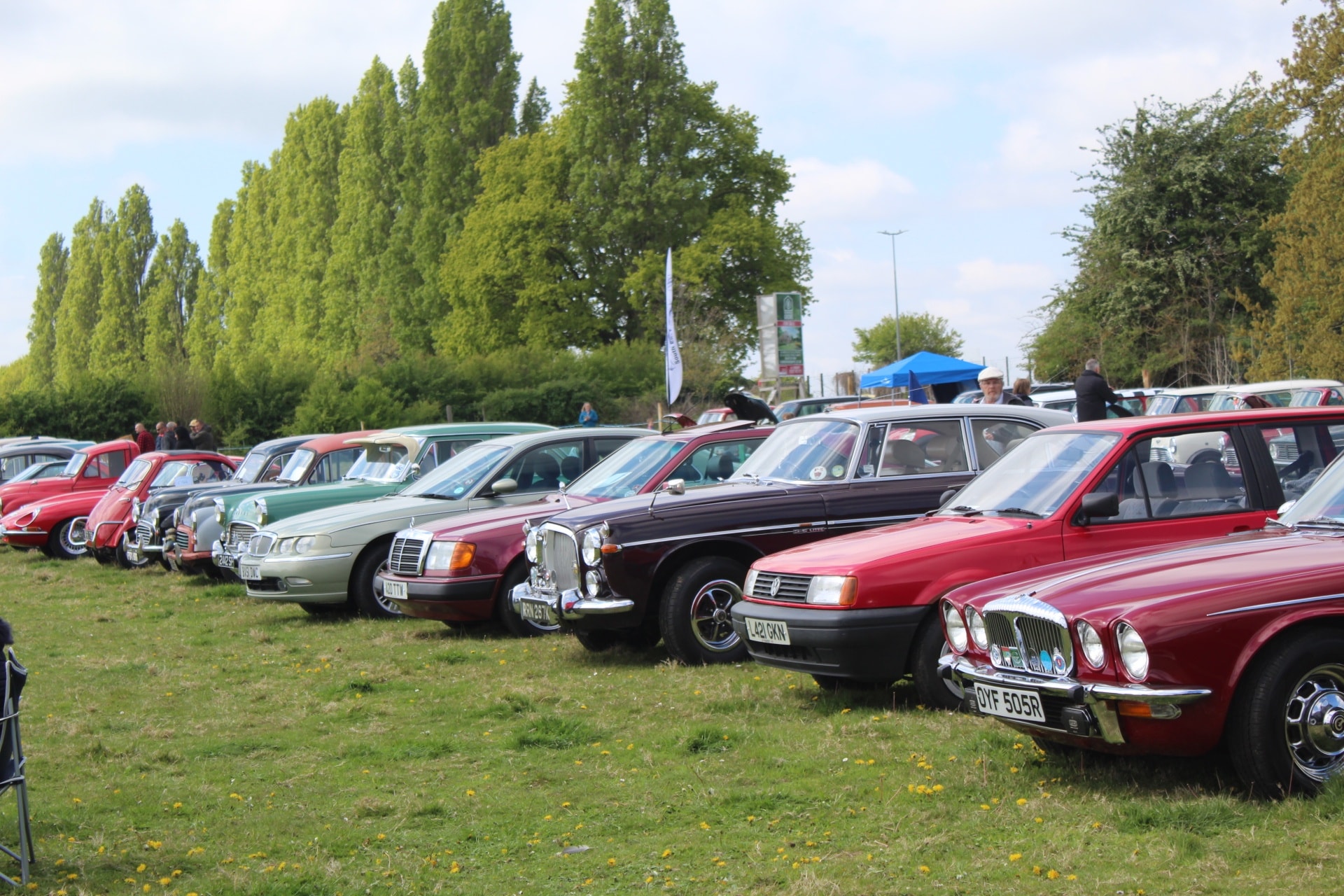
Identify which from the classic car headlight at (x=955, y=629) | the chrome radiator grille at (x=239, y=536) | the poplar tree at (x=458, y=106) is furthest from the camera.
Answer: the poplar tree at (x=458, y=106)

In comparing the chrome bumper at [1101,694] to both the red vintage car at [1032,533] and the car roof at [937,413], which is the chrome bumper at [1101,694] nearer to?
the red vintage car at [1032,533]

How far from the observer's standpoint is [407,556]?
1179 cm

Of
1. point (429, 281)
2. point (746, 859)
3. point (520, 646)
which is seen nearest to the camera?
point (746, 859)

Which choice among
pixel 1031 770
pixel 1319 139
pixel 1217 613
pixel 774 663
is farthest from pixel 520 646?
pixel 1319 139

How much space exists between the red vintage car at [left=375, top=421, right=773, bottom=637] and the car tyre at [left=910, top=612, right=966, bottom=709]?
13.2 ft

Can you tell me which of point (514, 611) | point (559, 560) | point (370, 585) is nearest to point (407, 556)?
point (514, 611)

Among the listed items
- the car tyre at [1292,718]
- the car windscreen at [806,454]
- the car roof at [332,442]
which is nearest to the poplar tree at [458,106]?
the car roof at [332,442]

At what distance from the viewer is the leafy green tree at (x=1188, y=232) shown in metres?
43.3

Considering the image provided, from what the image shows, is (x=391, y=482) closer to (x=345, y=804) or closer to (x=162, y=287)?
(x=345, y=804)

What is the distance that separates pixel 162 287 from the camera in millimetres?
80812

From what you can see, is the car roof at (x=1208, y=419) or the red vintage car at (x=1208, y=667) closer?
the red vintage car at (x=1208, y=667)

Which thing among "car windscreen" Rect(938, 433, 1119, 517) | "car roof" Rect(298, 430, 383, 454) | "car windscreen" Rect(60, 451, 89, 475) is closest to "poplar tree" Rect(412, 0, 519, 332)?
"car windscreen" Rect(60, 451, 89, 475)

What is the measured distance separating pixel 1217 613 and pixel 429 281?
186 feet

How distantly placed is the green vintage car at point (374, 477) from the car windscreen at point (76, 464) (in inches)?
347
